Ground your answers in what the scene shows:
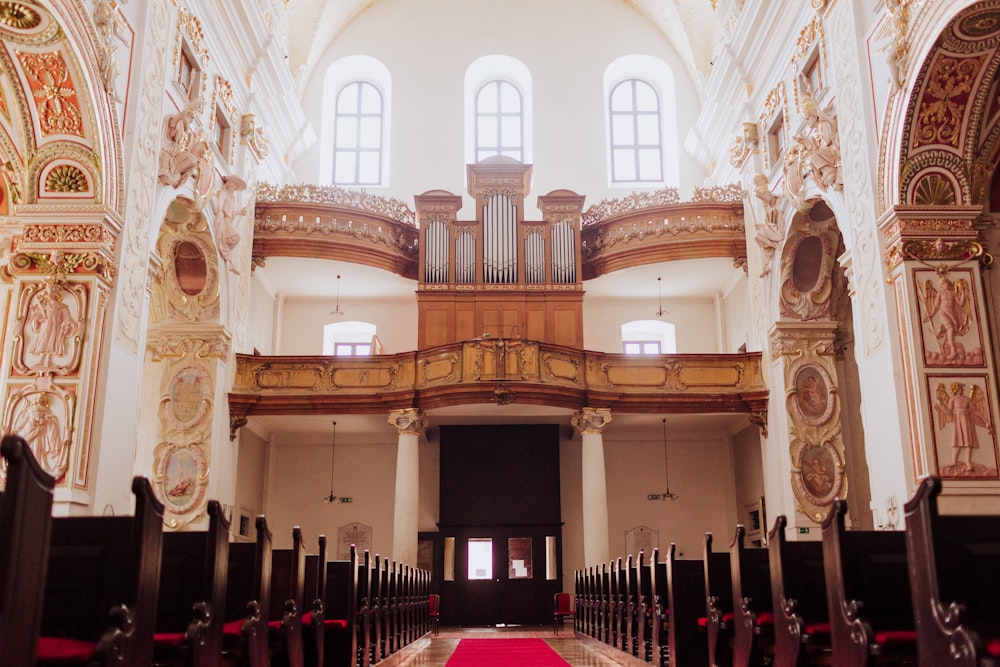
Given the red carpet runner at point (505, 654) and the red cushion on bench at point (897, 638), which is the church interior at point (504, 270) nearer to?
the red cushion on bench at point (897, 638)

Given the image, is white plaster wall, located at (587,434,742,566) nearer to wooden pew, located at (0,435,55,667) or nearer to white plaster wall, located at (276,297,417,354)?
white plaster wall, located at (276,297,417,354)

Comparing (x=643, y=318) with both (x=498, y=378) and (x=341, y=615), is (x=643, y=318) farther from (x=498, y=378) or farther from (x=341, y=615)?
(x=341, y=615)

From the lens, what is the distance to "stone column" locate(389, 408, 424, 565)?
16438 mm

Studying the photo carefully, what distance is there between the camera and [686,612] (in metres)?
7.83

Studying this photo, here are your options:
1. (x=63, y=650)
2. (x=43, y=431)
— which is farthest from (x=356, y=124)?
(x=63, y=650)

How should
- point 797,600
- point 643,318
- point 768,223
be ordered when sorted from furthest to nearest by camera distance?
point 643,318
point 768,223
point 797,600

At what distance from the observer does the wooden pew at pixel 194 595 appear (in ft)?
15.2

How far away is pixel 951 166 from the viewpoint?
438 inches

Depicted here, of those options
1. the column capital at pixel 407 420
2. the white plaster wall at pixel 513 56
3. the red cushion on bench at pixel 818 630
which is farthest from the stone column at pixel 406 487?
the red cushion on bench at pixel 818 630

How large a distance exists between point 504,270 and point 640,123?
22.3 feet

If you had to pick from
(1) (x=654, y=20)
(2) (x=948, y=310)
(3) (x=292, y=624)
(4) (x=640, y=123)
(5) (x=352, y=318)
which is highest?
(1) (x=654, y=20)

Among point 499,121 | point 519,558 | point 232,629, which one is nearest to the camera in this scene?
point 232,629

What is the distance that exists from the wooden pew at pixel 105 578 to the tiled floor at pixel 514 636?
18.8ft

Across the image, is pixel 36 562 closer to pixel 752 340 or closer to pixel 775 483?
pixel 775 483
